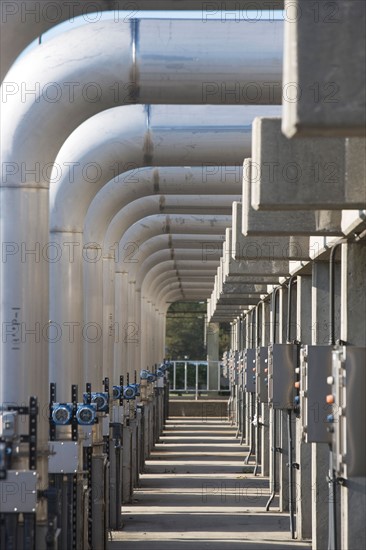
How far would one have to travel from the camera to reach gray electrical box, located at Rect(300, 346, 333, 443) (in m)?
8.87

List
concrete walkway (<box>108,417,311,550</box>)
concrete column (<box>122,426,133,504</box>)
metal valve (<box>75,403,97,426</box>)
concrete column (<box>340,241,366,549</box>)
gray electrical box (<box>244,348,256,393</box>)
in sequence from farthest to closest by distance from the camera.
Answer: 1. gray electrical box (<box>244,348,256,393</box>)
2. concrete column (<box>122,426,133,504</box>)
3. concrete walkway (<box>108,417,311,550</box>)
4. metal valve (<box>75,403,97,426</box>)
5. concrete column (<box>340,241,366,549</box>)

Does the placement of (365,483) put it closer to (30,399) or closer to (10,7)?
(30,399)

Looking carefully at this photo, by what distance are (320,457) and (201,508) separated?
4.04m

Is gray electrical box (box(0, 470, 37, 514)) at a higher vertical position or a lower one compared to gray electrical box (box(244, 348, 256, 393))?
lower

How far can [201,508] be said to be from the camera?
14.5 metres

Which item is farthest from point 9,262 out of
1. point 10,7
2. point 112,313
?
point 112,313

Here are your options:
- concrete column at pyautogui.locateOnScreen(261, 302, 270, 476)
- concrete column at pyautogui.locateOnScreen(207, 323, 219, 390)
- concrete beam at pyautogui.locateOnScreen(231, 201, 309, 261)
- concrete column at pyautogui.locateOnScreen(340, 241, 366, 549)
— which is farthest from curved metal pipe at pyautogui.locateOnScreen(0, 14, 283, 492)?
concrete column at pyautogui.locateOnScreen(207, 323, 219, 390)

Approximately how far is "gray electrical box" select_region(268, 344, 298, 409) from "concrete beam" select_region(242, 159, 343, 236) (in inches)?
139

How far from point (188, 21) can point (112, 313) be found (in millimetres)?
6860

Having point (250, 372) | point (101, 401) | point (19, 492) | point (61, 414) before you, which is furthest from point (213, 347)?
point (19, 492)

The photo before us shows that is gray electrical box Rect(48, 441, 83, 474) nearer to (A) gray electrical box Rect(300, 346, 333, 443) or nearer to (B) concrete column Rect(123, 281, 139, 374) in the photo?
(A) gray electrical box Rect(300, 346, 333, 443)

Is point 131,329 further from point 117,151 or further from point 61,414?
point 61,414

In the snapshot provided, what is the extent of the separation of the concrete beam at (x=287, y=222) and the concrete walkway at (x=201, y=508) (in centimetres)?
402

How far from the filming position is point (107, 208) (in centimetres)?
1275
